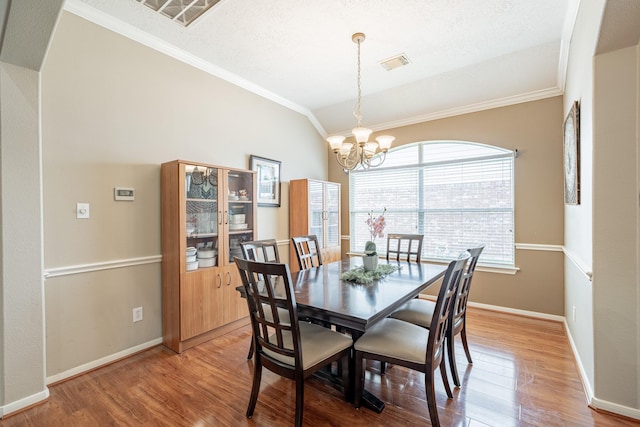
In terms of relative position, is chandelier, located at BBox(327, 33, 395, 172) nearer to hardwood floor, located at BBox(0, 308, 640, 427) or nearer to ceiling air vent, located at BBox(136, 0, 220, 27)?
ceiling air vent, located at BBox(136, 0, 220, 27)

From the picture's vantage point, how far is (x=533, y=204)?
348 cm

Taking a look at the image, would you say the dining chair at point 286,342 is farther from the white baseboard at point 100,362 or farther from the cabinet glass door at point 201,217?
the white baseboard at point 100,362

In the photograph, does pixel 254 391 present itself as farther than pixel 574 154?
No

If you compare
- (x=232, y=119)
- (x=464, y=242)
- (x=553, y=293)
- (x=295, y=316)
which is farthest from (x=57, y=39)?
(x=553, y=293)

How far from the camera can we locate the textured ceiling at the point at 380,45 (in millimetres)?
2416

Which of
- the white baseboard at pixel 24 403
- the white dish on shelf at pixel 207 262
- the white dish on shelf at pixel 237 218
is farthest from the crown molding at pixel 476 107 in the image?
the white baseboard at pixel 24 403

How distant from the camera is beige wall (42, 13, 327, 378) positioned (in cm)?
224

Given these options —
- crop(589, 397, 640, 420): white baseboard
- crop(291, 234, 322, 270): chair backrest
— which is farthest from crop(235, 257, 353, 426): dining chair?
crop(589, 397, 640, 420): white baseboard

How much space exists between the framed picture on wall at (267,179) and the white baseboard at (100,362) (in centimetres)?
198

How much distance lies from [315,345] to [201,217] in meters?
1.83

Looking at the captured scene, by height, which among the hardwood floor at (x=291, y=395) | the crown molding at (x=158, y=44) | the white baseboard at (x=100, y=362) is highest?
the crown molding at (x=158, y=44)

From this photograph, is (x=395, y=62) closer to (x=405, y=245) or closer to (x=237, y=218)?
(x=405, y=245)

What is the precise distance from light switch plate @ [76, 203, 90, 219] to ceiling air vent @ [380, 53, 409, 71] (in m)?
3.23

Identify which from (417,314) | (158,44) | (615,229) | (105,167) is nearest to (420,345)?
(417,314)
